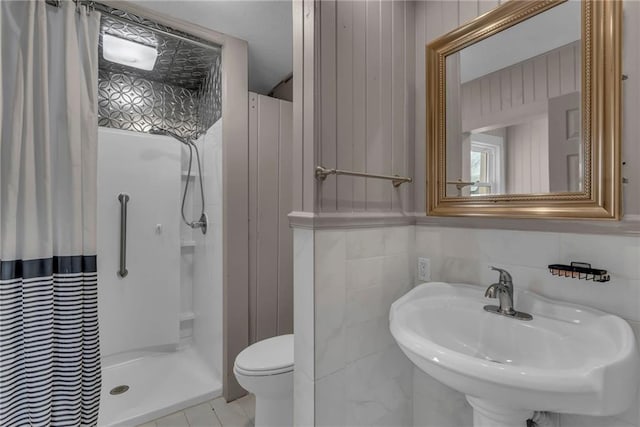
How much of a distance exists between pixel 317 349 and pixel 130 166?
2.07 m

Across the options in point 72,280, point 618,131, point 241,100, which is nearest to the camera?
point 618,131

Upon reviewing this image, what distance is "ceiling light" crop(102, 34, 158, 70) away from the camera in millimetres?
1947

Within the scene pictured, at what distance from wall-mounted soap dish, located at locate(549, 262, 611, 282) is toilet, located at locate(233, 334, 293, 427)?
45.6 inches

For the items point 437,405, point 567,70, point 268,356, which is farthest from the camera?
point 268,356

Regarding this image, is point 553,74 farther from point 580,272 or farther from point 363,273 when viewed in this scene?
point 363,273

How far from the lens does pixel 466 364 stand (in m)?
0.69

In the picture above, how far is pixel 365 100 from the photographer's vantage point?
1194mm

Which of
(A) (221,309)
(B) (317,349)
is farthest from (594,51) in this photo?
(A) (221,309)

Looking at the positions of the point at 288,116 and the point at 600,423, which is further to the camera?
the point at 288,116

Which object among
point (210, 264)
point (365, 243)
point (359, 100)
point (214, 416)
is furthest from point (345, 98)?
point (214, 416)

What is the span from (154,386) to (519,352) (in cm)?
215

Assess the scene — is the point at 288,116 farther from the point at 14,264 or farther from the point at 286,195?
the point at 14,264

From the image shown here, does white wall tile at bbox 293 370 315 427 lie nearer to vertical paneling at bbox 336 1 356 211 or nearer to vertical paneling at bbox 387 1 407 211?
vertical paneling at bbox 336 1 356 211

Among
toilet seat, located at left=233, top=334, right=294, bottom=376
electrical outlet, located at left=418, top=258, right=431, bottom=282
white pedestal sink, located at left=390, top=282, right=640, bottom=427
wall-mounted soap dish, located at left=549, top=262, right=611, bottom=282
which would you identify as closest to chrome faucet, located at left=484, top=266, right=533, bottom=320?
white pedestal sink, located at left=390, top=282, right=640, bottom=427
